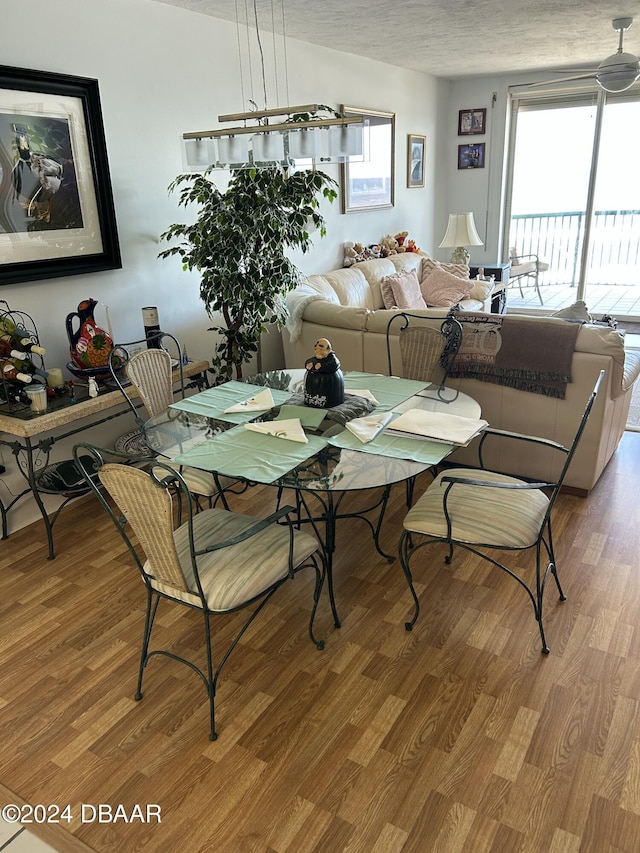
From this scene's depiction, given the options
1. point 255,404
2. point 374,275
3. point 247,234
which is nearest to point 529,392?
point 255,404

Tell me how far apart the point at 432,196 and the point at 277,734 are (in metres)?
6.52

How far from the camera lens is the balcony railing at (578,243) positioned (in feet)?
24.1

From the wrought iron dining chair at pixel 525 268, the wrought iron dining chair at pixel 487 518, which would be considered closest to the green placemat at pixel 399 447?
the wrought iron dining chair at pixel 487 518

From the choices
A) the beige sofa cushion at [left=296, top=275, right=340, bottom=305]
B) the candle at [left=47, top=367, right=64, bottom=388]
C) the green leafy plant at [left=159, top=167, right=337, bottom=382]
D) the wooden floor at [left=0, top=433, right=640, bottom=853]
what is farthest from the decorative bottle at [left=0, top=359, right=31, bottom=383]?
the beige sofa cushion at [left=296, top=275, right=340, bottom=305]

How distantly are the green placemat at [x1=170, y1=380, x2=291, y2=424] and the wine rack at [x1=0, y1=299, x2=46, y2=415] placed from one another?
0.78m

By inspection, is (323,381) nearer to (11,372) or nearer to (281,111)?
(281,111)

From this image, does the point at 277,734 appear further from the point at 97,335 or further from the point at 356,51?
the point at 356,51

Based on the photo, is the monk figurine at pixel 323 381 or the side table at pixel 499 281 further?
the side table at pixel 499 281

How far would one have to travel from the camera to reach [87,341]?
3.26 m

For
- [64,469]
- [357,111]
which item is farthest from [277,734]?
[357,111]

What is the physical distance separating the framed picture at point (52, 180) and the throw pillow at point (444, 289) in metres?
3.30

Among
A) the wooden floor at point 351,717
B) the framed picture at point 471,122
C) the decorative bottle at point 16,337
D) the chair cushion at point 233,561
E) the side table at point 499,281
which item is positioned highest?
the framed picture at point 471,122

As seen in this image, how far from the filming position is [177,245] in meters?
3.97

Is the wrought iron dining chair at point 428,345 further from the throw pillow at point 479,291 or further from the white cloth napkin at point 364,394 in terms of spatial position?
the throw pillow at point 479,291
